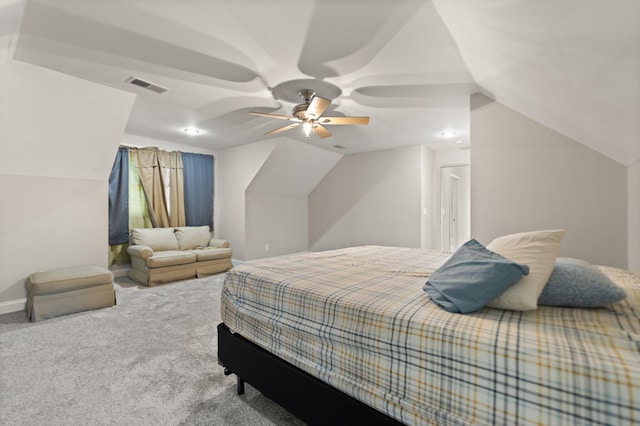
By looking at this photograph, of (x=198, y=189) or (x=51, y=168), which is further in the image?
(x=198, y=189)

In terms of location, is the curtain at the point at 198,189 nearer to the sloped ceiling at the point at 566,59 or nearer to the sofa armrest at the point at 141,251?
the sofa armrest at the point at 141,251

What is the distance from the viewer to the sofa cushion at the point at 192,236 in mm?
4965

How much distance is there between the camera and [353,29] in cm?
198

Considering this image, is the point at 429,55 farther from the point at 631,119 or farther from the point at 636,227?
the point at 636,227

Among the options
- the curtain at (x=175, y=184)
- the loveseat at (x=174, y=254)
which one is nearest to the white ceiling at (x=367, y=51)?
the curtain at (x=175, y=184)

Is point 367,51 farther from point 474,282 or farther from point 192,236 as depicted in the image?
point 192,236

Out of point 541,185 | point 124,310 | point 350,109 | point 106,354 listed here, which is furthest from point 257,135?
point 541,185

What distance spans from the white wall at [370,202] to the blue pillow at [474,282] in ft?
14.2

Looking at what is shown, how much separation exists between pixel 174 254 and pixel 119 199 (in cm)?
139

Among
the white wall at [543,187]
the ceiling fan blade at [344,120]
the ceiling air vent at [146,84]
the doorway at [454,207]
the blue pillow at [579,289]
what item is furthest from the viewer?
the doorway at [454,207]

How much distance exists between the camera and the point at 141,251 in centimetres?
418

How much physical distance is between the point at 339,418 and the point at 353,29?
2305 mm

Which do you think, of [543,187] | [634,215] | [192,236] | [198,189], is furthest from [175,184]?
[634,215]

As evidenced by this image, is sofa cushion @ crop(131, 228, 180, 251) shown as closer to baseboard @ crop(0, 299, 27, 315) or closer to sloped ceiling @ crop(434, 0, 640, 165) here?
baseboard @ crop(0, 299, 27, 315)
